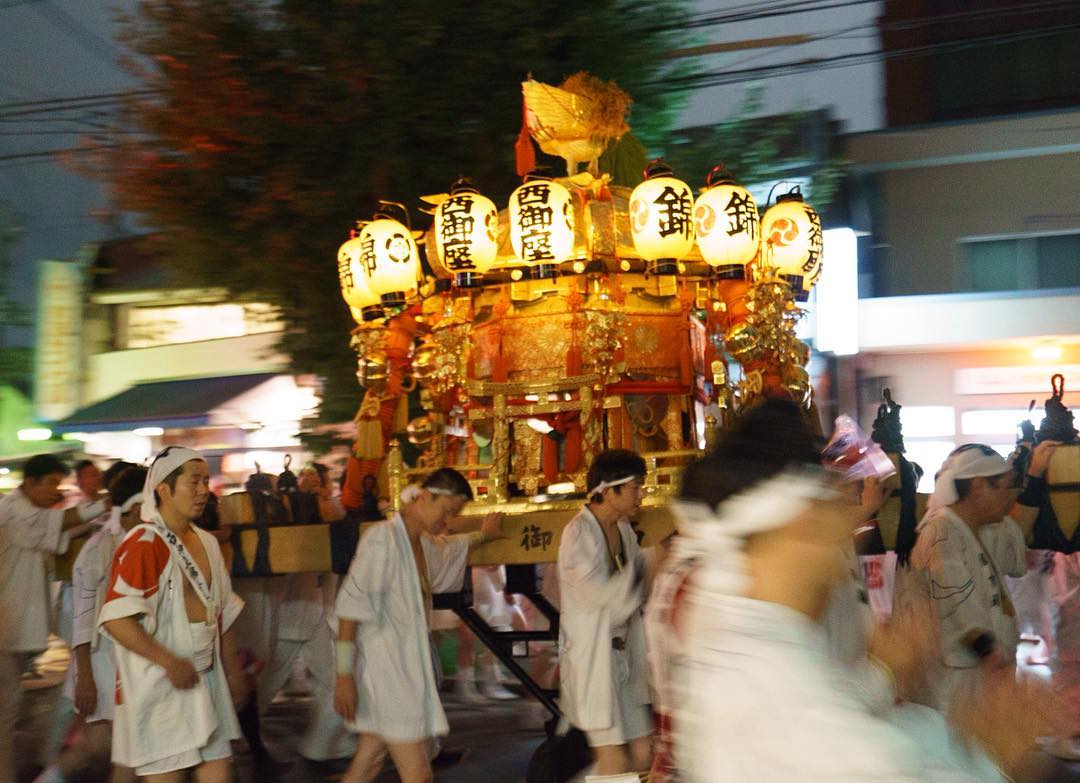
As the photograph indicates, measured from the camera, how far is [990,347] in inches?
688

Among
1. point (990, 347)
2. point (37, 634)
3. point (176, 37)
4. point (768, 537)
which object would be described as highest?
point (176, 37)

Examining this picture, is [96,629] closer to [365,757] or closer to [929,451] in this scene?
[365,757]

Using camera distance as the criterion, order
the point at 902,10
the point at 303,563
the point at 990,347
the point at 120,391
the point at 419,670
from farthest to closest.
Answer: the point at 120,391
the point at 902,10
the point at 990,347
the point at 303,563
the point at 419,670

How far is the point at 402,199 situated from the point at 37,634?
18.7 ft

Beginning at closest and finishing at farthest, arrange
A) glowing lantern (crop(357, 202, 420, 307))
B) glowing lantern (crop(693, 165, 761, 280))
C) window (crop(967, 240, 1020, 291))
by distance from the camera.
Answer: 1. glowing lantern (crop(693, 165, 761, 280))
2. glowing lantern (crop(357, 202, 420, 307))
3. window (crop(967, 240, 1020, 291))

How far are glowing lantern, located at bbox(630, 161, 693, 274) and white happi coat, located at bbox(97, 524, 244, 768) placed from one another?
15.4ft

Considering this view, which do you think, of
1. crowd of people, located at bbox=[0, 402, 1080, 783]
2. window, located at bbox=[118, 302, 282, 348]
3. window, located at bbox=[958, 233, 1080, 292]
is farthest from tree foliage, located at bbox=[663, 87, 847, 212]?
window, located at bbox=[118, 302, 282, 348]

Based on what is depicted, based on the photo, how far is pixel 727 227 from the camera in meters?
8.64

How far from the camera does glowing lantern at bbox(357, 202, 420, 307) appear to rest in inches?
371

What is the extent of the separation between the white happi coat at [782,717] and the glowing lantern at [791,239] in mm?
7437

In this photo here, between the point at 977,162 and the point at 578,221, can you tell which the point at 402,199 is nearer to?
the point at 578,221

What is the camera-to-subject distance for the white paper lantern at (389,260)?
30.9ft

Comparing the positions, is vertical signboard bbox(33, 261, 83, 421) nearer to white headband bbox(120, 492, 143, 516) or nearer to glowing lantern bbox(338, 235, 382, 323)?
glowing lantern bbox(338, 235, 382, 323)

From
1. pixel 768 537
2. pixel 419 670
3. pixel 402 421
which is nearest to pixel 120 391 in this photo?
pixel 402 421
